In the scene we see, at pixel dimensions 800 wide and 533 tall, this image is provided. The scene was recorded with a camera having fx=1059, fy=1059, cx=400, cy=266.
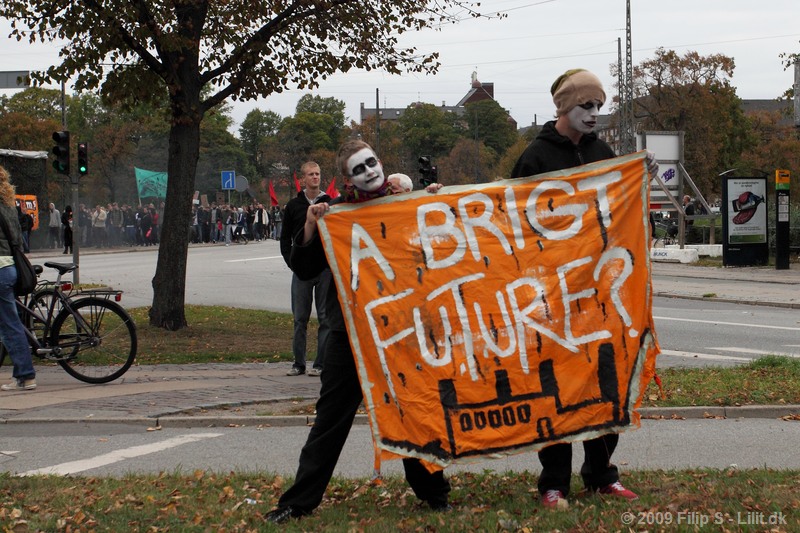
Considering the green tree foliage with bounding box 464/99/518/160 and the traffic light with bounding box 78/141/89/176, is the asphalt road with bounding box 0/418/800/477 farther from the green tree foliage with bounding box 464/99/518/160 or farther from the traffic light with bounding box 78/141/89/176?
the green tree foliage with bounding box 464/99/518/160

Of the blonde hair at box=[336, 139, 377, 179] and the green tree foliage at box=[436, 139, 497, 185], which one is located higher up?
the green tree foliage at box=[436, 139, 497, 185]

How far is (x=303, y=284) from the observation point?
11273 millimetres

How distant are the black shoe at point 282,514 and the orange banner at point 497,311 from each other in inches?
21.9

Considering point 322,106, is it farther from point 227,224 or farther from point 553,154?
point 553,154

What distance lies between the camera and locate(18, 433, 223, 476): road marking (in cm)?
707

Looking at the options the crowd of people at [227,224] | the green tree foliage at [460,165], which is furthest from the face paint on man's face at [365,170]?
the green tree foliage at [460,165]

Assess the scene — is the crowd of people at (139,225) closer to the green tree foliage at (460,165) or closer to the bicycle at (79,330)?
the bicycle at (79,330)

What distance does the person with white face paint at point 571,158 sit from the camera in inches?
213

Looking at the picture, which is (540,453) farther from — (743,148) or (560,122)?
(743,148)

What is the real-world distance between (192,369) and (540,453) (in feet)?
24.7

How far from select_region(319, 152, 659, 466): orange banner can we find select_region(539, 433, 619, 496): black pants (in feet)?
0.42
